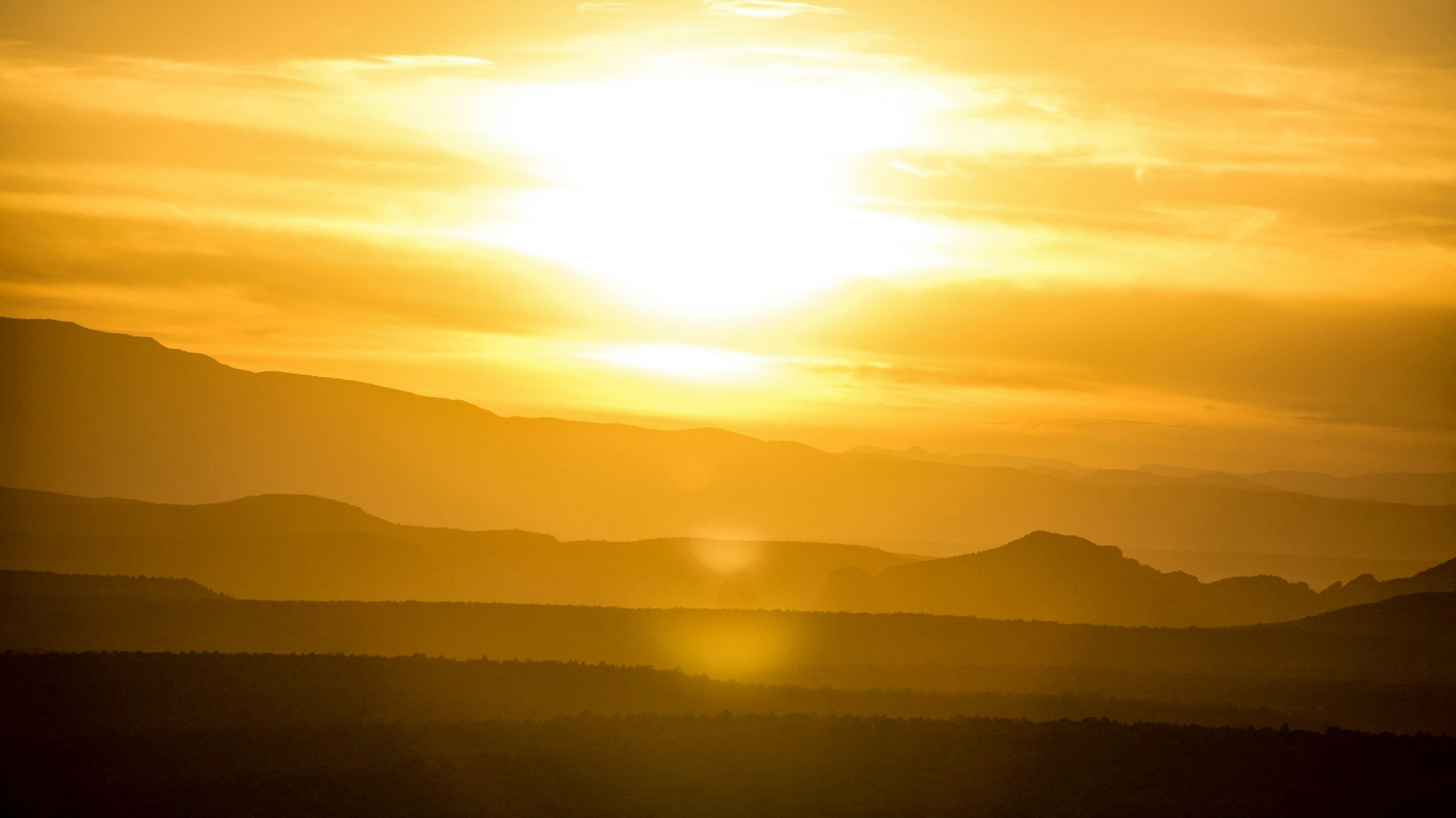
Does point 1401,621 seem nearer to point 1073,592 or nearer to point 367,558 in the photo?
point 1073,592

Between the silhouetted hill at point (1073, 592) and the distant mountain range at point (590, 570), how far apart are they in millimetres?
92

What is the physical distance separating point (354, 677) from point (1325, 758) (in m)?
20.7

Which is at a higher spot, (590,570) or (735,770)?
(590,570)

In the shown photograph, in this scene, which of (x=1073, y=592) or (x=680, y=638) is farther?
(x=1073, y=592)

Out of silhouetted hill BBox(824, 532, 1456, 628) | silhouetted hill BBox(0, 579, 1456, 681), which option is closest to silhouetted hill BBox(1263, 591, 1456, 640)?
silhouetted hill BBox(0, 579, 1456, 681)

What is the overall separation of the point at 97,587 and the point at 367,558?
32.6 metres

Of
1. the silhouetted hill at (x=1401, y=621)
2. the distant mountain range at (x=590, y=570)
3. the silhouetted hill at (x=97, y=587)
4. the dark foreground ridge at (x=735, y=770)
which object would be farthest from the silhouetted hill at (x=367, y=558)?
the dark foreground ridge at (x=735, y=770)

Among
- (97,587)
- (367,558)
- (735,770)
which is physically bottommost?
(735,770)

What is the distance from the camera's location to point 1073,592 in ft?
221

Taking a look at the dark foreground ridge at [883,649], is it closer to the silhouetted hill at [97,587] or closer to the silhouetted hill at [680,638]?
the silhouetted hill at [680,638]

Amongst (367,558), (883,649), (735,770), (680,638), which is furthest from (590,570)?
(735,770)

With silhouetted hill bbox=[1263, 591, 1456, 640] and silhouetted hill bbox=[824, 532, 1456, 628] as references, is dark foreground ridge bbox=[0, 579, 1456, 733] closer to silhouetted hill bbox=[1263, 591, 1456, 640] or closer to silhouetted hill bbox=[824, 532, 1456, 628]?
silhouetted hill bbox=[1263, 591, 1456, 640]

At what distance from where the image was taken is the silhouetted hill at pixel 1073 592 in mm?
65750

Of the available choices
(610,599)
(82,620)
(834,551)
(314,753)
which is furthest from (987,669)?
(834,551)
